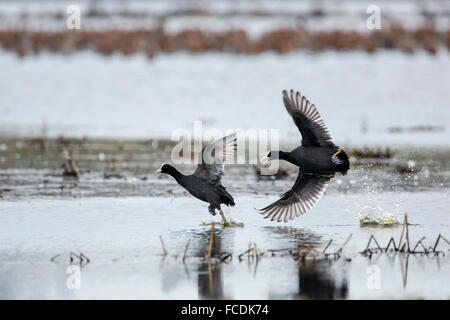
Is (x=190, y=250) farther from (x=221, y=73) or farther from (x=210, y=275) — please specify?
(x=221, y=73)

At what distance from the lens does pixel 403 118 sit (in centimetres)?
1958

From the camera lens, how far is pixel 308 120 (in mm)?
9141

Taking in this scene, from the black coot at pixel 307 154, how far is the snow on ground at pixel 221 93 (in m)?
6.90

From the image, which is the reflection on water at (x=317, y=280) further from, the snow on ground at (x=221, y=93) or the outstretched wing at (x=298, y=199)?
the snow on ground at (x=221, y=93)

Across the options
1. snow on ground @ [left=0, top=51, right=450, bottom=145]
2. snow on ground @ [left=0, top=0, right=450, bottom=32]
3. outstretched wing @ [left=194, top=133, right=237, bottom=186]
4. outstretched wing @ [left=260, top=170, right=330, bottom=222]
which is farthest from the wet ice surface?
snow on ground @ [left=0, top=0, right=450, bottom=32]

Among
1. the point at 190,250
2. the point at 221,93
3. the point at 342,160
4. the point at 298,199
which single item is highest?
the point at 221,93

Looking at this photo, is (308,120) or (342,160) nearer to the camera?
(342,160)

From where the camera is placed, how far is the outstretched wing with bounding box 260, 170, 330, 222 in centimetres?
924

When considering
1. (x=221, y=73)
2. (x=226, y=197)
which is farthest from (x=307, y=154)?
(x=221, y=73)

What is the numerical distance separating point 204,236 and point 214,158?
1.02 m

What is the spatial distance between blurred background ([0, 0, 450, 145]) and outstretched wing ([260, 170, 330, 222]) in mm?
6737

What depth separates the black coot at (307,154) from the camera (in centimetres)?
908

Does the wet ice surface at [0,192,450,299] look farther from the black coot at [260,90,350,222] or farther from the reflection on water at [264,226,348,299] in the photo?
the black coot at [260,90,350,222]
